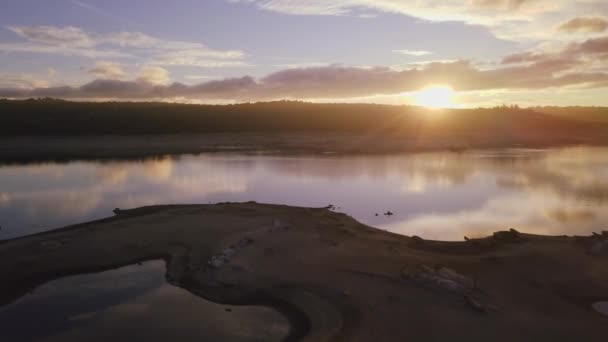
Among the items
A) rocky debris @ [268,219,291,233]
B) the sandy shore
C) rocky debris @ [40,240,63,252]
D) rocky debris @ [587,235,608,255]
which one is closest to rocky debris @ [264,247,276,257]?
the sandy shore

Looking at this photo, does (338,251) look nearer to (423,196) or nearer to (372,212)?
(372,212)

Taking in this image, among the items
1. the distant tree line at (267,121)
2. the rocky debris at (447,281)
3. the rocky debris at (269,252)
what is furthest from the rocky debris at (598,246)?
the distant tree line at (267,121)

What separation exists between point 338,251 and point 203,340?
6.03 meters

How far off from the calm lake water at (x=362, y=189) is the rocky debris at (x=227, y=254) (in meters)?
7.21

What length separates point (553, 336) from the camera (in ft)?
35.1

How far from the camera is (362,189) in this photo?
29.6m

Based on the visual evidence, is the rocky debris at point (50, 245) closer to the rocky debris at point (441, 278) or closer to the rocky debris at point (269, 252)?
the rocky debris at point (269, 252)

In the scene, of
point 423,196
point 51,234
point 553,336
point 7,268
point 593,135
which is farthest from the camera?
point 593,135

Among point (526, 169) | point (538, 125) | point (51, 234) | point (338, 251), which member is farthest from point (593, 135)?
point (51, 234)

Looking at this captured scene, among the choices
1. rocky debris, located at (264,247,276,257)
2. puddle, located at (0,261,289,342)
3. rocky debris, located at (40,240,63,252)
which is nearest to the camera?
puddle, located at (0,261,289,342)

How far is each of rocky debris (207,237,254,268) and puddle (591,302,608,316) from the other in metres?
10.4

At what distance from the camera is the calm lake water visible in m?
21.6

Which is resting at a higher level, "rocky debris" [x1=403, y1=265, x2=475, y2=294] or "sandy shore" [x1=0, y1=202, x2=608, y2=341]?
"rocky debris" [x1=403, y1=265, x2=475, y2=294]

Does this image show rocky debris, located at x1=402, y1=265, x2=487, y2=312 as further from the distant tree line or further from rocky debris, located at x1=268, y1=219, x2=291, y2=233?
the distant tree line
